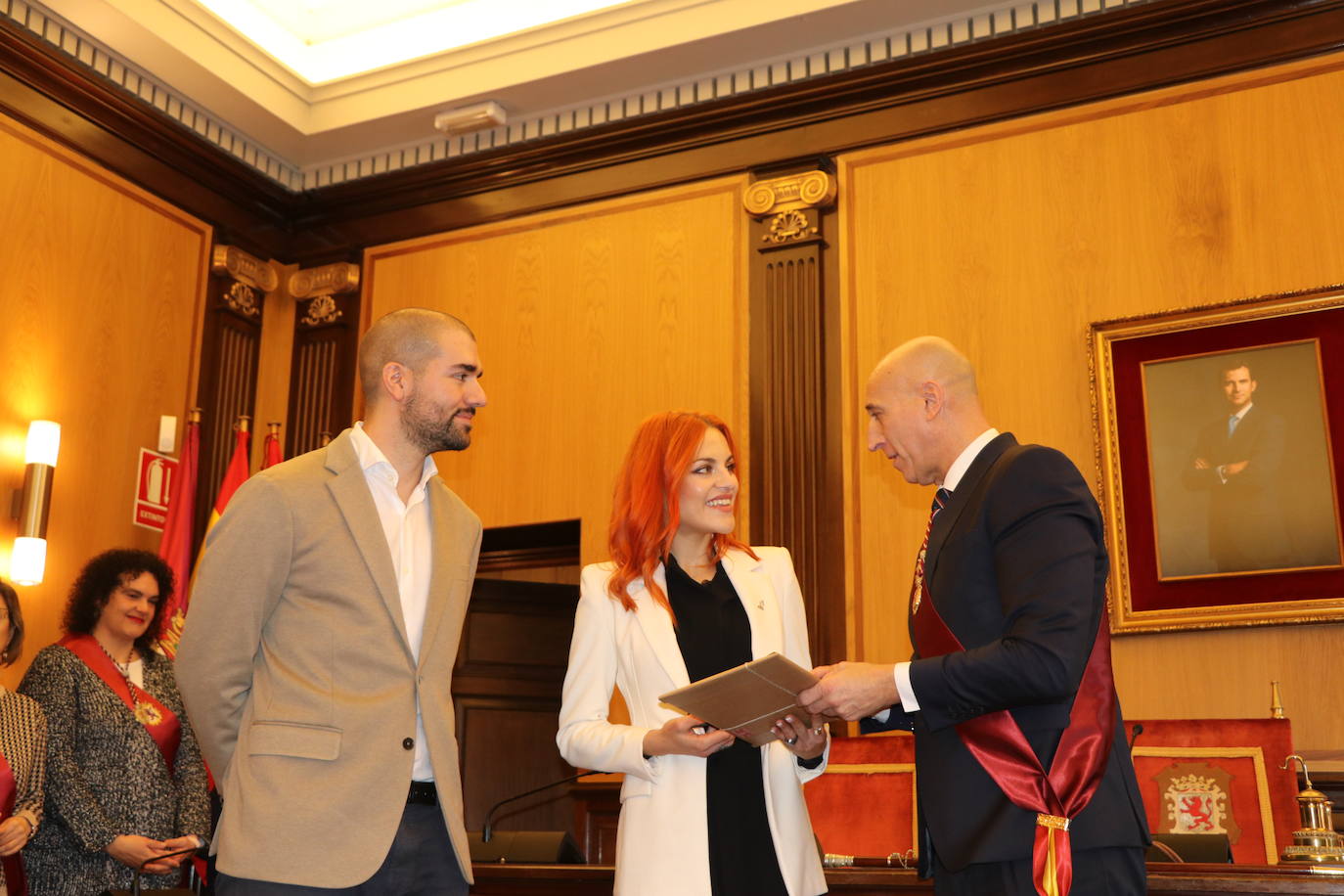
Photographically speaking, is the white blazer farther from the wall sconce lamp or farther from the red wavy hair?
the wall sconce lamp

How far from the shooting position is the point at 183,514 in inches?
243

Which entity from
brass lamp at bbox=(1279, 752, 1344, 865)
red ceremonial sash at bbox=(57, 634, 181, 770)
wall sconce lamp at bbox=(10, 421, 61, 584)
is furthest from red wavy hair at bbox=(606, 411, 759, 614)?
wall sconce lamp at bbox=(10, 421, 61, 584)

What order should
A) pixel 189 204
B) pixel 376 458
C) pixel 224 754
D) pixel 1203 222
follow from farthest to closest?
pixel 189 204 → pixel 1203 222 → pixel 376 458 → pixel 224 754

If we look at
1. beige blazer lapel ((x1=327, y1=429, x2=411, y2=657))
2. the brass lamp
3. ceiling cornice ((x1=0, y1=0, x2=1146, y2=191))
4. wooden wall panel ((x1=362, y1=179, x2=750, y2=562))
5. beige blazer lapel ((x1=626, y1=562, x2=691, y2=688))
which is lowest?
the brass lamp

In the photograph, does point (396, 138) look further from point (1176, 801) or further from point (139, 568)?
point (1176, 801)

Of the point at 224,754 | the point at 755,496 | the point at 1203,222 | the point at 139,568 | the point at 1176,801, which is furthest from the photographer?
the point at 755,496

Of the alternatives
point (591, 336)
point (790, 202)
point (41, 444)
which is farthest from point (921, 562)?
point (41, 444)

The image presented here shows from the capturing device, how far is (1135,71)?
215 inches

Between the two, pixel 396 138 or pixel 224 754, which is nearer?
pixel 224 754

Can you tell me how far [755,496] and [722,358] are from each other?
681 millimetres

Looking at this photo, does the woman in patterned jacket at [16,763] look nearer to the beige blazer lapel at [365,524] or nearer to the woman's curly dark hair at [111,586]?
the woman's curly dark hair at [111,586]

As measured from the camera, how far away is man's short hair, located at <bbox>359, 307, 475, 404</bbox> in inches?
107

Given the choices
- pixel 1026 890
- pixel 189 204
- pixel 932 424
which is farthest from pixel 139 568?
pixel 1026 890

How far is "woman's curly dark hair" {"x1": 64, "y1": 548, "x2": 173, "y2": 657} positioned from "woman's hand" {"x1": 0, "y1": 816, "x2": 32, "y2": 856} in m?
0.87
